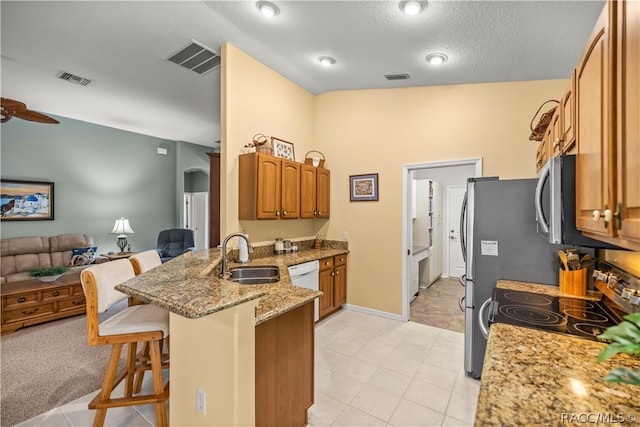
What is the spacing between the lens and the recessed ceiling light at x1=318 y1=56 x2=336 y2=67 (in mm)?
3207

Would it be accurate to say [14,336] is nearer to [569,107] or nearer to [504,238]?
[504,238]

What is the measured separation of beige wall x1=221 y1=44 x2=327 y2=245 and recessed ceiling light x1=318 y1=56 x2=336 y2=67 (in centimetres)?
74

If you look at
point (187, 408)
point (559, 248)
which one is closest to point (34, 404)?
point (187, 408)

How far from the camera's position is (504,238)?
2400mm

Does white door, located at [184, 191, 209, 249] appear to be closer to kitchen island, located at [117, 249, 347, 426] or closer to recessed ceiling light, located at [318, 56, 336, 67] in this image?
recessed ceiling light, located at [318, 56, 336, 67]

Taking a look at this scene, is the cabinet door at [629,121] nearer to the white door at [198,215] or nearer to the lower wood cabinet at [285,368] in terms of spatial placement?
the lower wood cabinet at [285,368]

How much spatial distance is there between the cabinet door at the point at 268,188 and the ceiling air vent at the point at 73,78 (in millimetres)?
2744

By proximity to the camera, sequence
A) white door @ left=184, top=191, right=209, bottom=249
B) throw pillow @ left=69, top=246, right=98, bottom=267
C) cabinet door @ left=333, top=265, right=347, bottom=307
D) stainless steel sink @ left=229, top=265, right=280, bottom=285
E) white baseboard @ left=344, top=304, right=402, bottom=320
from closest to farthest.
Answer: stainless steel sink @ left=229, top=265, right=280, bottom=285
white baseboard @ left=344, top=304, right=402, bottom=320
cabinet door @ left=333, top=265, right=347, bottom=307
throw pillow @ left=69, top=246, right=98, bottom=267
white door @ left=184, top=191, right=209, bottom=249

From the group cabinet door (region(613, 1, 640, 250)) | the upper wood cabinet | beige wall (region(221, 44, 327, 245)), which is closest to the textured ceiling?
beige wall (region(221, 44, 327, 245))

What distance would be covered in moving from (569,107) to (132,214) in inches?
280

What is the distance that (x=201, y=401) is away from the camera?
1.44 metres

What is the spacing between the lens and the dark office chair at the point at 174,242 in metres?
6.23

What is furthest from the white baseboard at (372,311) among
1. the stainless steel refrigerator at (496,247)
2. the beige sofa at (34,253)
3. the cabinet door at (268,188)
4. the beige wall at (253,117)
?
the beige sofa at (34,253)

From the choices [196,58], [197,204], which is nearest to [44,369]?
[196,58]
